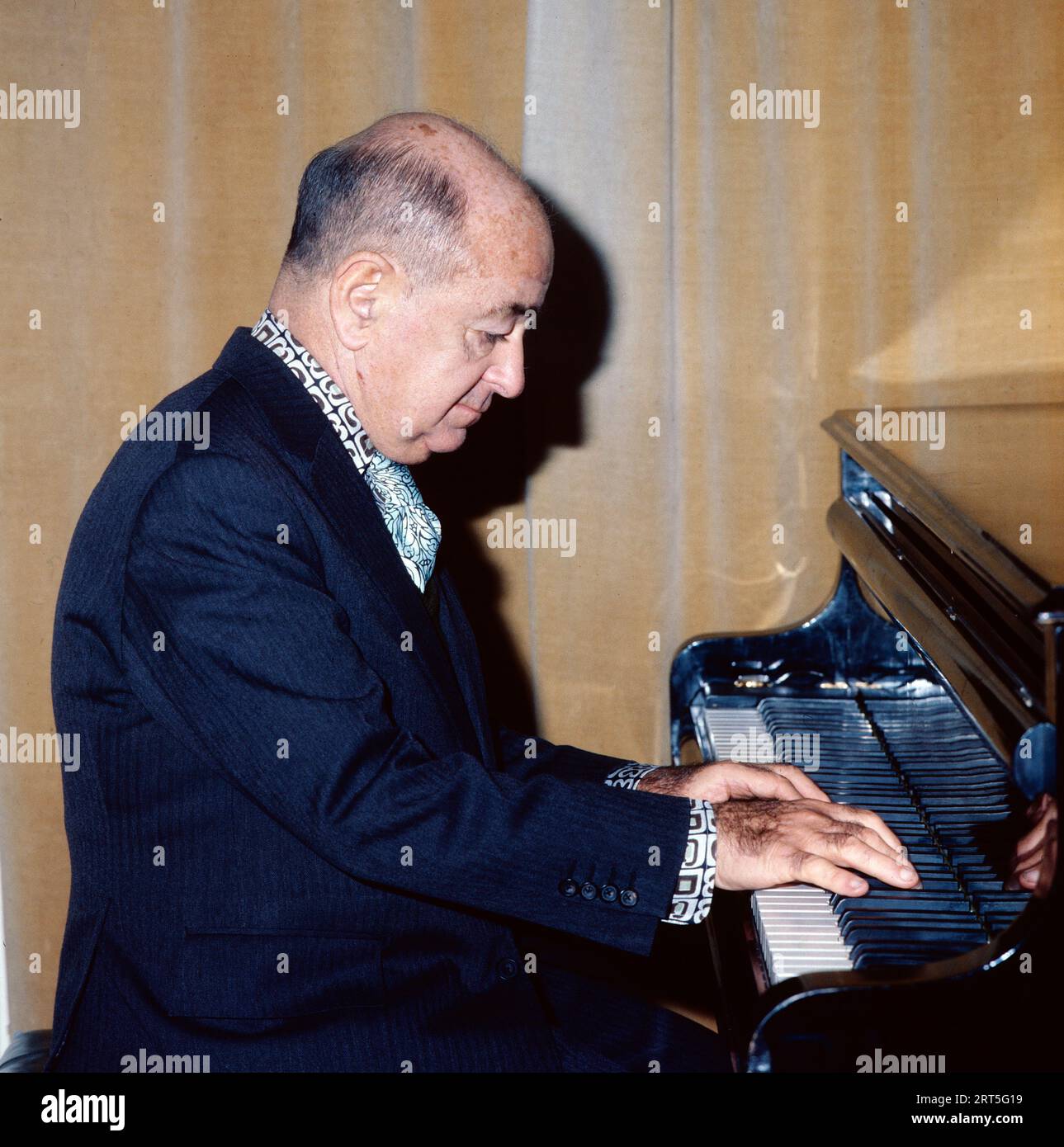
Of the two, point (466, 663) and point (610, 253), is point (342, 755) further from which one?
point (610, 253)

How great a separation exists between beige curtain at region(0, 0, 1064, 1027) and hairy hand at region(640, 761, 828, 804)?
1.05m

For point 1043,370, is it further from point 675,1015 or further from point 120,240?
point 120,240

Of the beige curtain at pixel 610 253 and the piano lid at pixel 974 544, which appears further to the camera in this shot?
the beige curtain at pixel 610 253

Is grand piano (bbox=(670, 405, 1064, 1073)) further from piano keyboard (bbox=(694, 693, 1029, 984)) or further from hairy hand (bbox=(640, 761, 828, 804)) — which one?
hairy hand (bbox=(640, 761, 828, 804))

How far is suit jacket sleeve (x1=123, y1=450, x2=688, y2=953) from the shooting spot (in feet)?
3.70

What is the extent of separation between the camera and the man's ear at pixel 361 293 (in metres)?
1.31

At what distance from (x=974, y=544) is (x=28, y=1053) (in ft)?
4.14

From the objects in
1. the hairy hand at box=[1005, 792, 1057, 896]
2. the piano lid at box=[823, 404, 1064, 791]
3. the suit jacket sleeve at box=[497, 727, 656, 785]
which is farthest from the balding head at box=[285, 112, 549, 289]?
the hairy hand at box=[1005, 792, 1057, 896]

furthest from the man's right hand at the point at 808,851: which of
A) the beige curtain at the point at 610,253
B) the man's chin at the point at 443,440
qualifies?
the beige curtain at the point at 610,253

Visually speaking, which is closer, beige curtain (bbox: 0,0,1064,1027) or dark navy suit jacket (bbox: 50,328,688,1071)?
dark navy suit jacket (bbox: 50,328,688,1071)

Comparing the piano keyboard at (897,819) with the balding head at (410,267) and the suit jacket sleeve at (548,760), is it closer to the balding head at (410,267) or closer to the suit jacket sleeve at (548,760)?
the suit jacket sleeve at (548,760)
